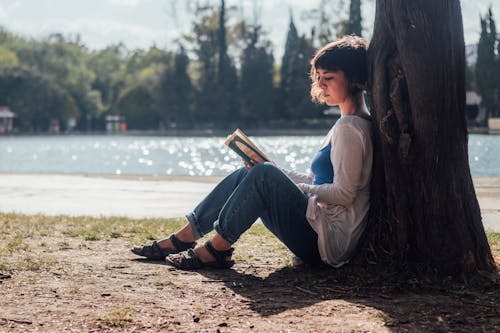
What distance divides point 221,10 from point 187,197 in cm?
4924

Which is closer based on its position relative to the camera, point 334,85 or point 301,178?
point 334,85

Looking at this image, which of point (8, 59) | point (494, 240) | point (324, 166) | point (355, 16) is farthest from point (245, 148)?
point (8, 59)

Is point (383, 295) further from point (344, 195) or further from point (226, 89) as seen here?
point (226, 89)

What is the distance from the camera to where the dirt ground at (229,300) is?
2.74 metres

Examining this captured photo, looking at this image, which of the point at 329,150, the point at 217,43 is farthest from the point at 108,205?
the point at 217,43

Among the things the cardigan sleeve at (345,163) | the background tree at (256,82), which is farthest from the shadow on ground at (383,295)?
the background tree at (256,82)

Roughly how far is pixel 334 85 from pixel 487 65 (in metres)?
44.9

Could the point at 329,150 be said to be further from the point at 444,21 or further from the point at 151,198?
the point at 151,198

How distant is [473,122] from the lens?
49.3 meters

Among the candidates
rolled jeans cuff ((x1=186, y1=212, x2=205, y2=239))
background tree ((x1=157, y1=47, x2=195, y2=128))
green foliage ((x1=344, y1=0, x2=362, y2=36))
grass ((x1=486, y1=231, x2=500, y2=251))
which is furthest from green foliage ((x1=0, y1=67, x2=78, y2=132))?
rolled jeans cuff ((x1=186, y1=212, x2=205, y2=239))

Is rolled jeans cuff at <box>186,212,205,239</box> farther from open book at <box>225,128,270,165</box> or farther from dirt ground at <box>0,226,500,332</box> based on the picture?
open book at <box>225,128,270,165</box>

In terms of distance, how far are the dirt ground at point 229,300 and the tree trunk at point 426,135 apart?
0.22m

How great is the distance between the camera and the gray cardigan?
3.35 metres

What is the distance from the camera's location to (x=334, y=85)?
11.4ft
